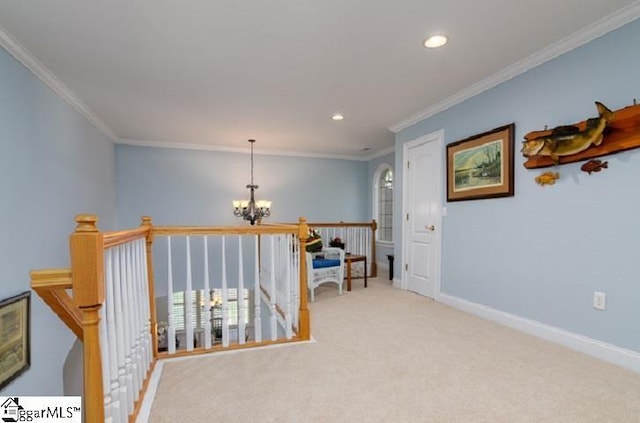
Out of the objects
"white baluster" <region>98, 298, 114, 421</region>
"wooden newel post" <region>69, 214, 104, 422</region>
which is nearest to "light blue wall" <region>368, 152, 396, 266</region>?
"white baluster" <region>98, 298, 114, 421</region>

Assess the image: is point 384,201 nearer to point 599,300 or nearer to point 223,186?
point 223,186

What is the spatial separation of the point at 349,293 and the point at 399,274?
84cm

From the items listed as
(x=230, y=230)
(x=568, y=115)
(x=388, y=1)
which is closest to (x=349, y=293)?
(x=230, y=230)

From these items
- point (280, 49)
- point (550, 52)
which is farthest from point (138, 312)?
point (550, 52)

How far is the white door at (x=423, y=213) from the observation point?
12.5 ft

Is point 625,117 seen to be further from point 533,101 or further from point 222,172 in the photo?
point 222,172

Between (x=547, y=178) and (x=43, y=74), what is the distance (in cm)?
444

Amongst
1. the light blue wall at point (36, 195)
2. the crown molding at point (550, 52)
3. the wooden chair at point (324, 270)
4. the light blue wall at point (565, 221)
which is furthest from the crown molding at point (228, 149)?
the light blue wall at point (565, 221)

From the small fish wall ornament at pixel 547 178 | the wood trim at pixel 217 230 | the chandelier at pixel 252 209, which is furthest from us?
the chandelier at pixel 252 209

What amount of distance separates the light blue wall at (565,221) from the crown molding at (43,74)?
4.03 m

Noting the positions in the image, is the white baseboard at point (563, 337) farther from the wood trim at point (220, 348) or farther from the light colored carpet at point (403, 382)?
the wood trim at point (220, 348)

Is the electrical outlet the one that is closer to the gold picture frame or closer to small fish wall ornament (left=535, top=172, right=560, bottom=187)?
small fish wall ornament (left=535, top=172, right=560, bottom=187)

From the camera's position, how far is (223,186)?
6.04 meters

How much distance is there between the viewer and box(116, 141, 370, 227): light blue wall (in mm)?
5547
